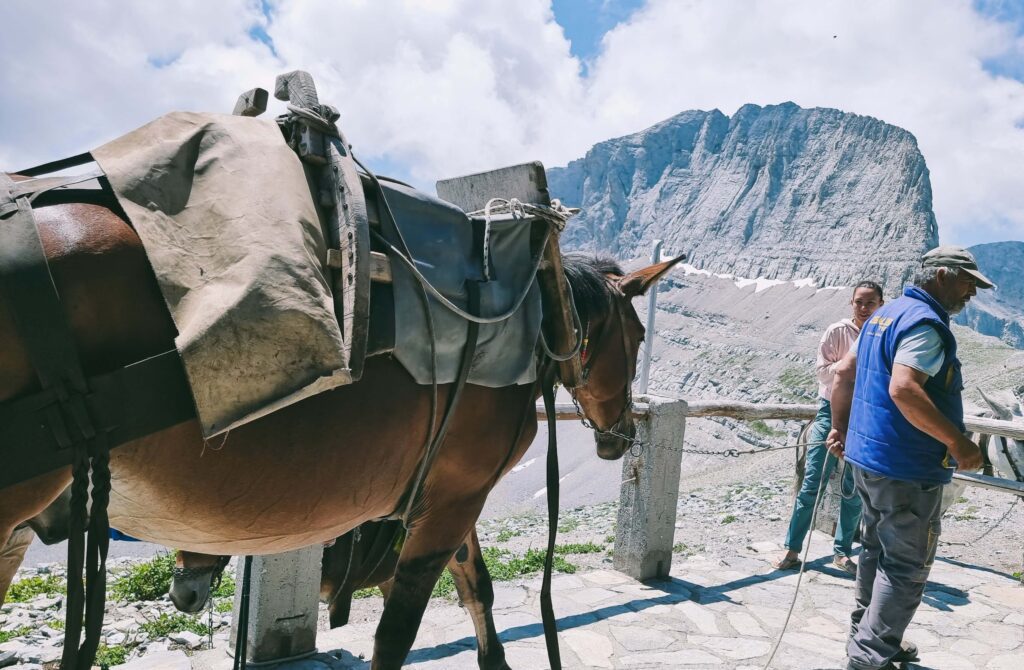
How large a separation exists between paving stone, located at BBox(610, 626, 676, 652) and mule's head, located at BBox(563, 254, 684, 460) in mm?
1329

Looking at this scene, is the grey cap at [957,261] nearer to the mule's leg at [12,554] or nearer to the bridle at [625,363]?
the bridle at [625,363]

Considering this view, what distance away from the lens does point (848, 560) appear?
543 cm

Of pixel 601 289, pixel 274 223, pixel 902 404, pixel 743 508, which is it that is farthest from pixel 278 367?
pixel 743 508

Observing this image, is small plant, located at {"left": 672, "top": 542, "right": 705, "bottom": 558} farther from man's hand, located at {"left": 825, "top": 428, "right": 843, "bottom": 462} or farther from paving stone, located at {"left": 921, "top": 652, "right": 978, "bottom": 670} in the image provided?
man's hand, located at {"left": 825, "top": 428, "right": 843, "bottom": 462}

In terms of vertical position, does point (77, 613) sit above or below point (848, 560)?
above

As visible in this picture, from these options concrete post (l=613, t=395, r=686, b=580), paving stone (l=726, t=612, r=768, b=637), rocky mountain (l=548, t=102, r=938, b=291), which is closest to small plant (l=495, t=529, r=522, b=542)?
concrete post (l=613, t=395, r=686, b=580)

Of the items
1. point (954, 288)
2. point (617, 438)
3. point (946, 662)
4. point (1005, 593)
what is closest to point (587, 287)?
point (617, 438)

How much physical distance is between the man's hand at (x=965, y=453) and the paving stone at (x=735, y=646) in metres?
1.74

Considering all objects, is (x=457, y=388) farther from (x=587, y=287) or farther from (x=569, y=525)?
(x=569, y=525)

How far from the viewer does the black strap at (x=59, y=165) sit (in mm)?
1709

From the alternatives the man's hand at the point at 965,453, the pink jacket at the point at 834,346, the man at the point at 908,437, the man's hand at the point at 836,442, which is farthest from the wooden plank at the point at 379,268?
the pink jacket at the point at 834,346

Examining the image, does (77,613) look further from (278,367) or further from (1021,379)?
(1021,379)

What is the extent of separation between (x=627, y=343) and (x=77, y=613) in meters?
2.32

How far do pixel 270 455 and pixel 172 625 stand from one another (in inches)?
107
